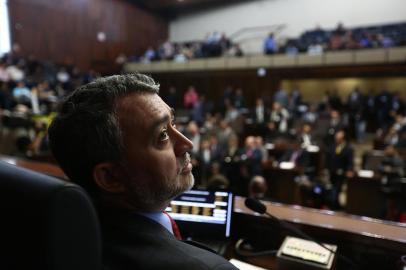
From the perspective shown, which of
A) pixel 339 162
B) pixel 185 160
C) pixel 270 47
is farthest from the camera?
pixel 270 47

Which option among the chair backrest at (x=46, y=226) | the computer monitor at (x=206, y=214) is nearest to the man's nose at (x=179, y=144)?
the chair backrest at (x=46, y=226)

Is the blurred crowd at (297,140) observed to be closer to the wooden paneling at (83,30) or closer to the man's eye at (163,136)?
the man's eye at (163,136)

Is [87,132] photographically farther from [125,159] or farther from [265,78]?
[265,78]

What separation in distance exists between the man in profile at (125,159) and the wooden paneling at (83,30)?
1160 cm

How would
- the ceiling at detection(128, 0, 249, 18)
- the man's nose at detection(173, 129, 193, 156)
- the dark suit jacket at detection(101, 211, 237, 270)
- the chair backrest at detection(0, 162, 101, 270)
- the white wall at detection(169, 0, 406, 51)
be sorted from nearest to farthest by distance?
the chair backrest at detection(0, 162, 101, 270)
the dark suit jacket at detection(101, 211, 237, 270)
the man's nose at detection(173, 129, 193, 156)
the white wall at detection(169, 0, 406, 51)
the ceiling at detection(128, 0, 249, 18)

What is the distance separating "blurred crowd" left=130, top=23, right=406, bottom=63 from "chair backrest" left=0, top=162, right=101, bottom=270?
1012cm

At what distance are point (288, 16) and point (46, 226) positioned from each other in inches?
515

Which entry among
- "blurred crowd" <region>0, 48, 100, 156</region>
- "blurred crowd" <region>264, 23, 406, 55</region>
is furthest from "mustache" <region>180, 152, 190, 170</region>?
"blurred crowd" <region>264, 23, 406, 55</region>

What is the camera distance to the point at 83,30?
12.6 m

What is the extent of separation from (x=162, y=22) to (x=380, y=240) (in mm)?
14787

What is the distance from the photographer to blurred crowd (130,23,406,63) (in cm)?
966

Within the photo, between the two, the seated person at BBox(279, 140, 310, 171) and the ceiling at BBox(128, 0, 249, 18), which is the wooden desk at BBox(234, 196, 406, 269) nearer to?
the seated person at BBox(279, 140, 310, 171)

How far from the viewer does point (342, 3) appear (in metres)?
11.6

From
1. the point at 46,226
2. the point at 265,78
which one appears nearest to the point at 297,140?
the point at 265,78
